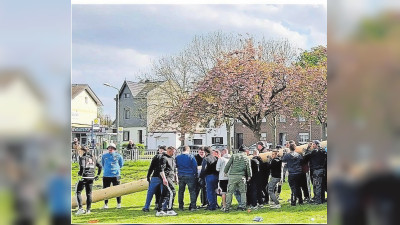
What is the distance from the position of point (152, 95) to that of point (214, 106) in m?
3.52

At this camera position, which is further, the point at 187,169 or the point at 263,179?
the point at 263,179

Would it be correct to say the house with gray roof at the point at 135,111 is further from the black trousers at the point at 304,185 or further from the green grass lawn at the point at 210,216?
the black trousers at the point at 304,185

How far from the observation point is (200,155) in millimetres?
11820

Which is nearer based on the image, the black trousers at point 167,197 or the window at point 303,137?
the black trousers at point 167,197

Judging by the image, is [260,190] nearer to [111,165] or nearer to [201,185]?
[201,185]

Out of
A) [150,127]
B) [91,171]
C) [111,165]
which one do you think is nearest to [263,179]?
[111,165]

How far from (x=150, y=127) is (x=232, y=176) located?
8553mm

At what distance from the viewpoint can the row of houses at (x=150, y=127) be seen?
16.7m

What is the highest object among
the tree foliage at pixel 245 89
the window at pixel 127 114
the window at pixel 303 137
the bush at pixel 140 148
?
the tree foliage at pixel 245 89

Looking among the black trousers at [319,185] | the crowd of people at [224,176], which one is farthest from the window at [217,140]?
the black trousers at [319,185]

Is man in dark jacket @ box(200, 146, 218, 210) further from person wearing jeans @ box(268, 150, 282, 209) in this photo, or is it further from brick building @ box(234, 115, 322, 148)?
brick building @ box(234, 115, 322, 148)

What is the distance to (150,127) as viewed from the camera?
18938 millimetres
